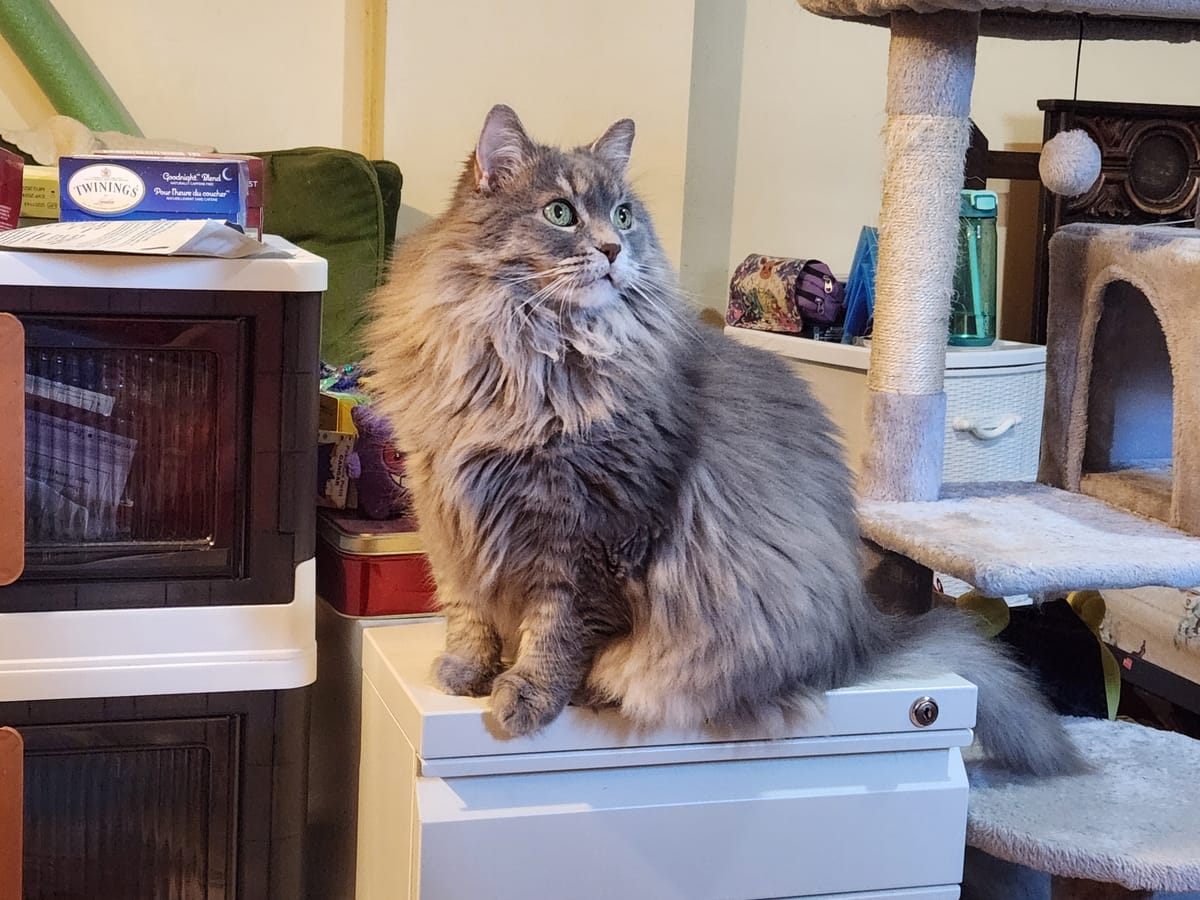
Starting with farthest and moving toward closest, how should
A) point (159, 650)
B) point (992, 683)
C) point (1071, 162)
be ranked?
point (1071, 162)
point (992, 683)
point (159, 650)

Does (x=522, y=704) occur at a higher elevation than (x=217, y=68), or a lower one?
lower

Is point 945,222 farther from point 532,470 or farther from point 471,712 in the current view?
point 471,712

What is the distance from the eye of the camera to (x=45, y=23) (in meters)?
1.93

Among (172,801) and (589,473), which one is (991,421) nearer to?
(589,473)

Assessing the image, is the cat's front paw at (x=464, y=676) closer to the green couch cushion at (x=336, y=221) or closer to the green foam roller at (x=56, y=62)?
the green couch cushion at (x=336, y=221)

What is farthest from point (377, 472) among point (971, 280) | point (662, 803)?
point (971, 280)

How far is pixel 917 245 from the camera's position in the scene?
5.44ft

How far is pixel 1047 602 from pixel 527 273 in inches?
44.4

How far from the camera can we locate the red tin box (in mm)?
1501

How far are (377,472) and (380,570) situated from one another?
14 cm

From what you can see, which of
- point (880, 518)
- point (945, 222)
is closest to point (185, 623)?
point (880, 518)

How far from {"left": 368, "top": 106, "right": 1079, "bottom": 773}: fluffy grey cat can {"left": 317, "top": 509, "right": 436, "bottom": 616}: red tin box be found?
242 millimetres

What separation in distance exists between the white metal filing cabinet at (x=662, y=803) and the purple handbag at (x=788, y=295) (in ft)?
4.00

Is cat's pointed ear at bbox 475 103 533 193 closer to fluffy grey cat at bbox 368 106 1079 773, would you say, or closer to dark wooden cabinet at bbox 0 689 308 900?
fluffy grey cat at bbox 368 106 1079 773
